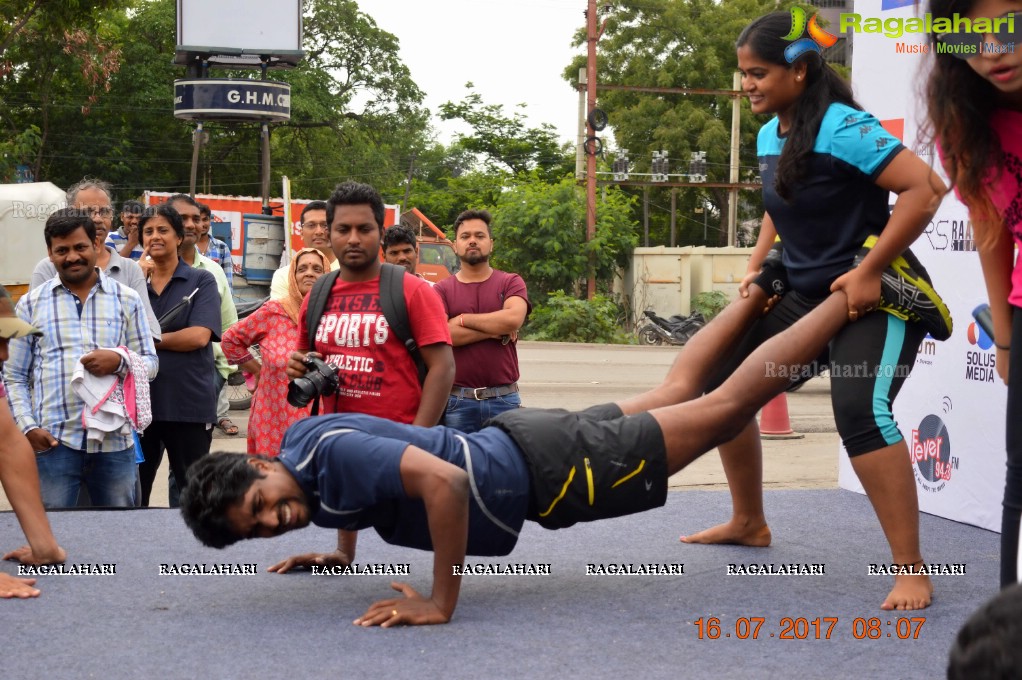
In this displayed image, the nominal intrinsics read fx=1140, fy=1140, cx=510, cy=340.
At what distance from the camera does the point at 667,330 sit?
21859 mm

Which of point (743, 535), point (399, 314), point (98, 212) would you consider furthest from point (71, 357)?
point (743, 535)

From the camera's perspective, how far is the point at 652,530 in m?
4.55

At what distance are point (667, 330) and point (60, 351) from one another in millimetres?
18007

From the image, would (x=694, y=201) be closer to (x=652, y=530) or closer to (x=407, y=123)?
(x=407, y=123)

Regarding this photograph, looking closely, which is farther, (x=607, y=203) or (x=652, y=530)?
(x=607, y=203)

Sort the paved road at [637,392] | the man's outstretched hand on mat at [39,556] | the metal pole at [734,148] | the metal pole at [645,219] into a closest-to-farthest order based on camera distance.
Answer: the man's outstretched hand on mat at [39,556]
the paved road at [637,392]
the metal pole at [734,148]
the metal pole at [645,219]

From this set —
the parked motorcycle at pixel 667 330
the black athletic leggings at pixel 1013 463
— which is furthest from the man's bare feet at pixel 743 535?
the parked motorcycle at pixel 667 330

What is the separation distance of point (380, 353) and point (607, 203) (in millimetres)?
21487

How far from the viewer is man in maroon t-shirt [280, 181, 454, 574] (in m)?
3.93

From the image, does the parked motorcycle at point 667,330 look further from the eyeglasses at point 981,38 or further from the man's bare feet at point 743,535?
the eyeglasses at point 981,38

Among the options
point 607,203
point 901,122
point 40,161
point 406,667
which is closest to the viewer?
point 406,667

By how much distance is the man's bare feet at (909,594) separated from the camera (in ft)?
11.1

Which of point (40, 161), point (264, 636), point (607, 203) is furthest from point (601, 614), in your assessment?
point (40, 161)

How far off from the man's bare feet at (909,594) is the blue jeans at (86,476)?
9.85 feet
